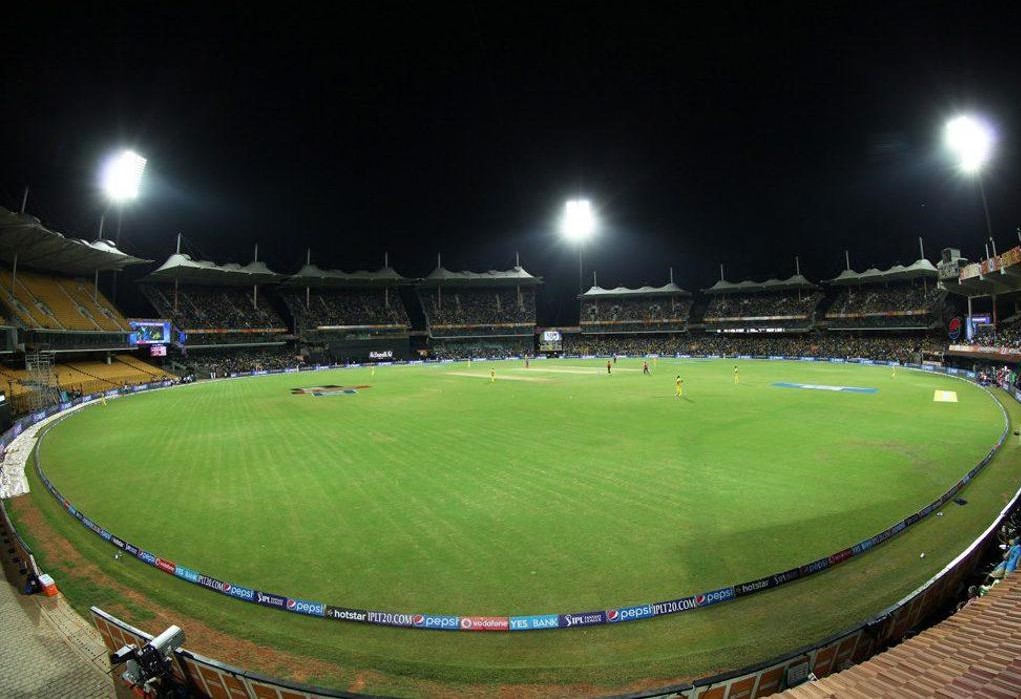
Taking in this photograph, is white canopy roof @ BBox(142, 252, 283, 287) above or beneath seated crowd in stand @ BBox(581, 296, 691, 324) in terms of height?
above

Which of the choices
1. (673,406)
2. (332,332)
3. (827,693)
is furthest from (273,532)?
(332,332)

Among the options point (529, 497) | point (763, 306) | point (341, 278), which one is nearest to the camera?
point (529, 497)

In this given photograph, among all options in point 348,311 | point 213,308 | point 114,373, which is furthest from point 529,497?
point 348,311

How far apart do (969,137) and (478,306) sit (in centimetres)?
7493

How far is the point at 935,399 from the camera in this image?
28766 mm

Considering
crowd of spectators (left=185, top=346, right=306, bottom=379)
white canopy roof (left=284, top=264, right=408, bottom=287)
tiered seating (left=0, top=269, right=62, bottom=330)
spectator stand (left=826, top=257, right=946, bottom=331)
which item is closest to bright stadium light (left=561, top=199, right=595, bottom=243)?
white canopy roof (left=284, top=264, right=408, bottom=287)

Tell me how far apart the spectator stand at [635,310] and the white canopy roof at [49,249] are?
75.6m

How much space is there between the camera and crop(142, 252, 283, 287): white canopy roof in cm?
6562

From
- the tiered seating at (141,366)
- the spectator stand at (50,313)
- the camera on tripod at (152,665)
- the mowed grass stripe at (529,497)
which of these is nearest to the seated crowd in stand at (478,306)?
the tiered seating at (141,366)

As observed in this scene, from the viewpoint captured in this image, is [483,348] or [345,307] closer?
[345,307]

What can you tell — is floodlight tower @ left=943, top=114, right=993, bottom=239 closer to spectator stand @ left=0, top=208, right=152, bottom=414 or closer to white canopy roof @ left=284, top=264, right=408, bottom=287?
spectator stand @ left=0, top=208, right=152, bottom=414

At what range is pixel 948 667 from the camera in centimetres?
497

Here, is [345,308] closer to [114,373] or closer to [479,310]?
[479,310]

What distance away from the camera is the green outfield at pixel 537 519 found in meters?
7.48
